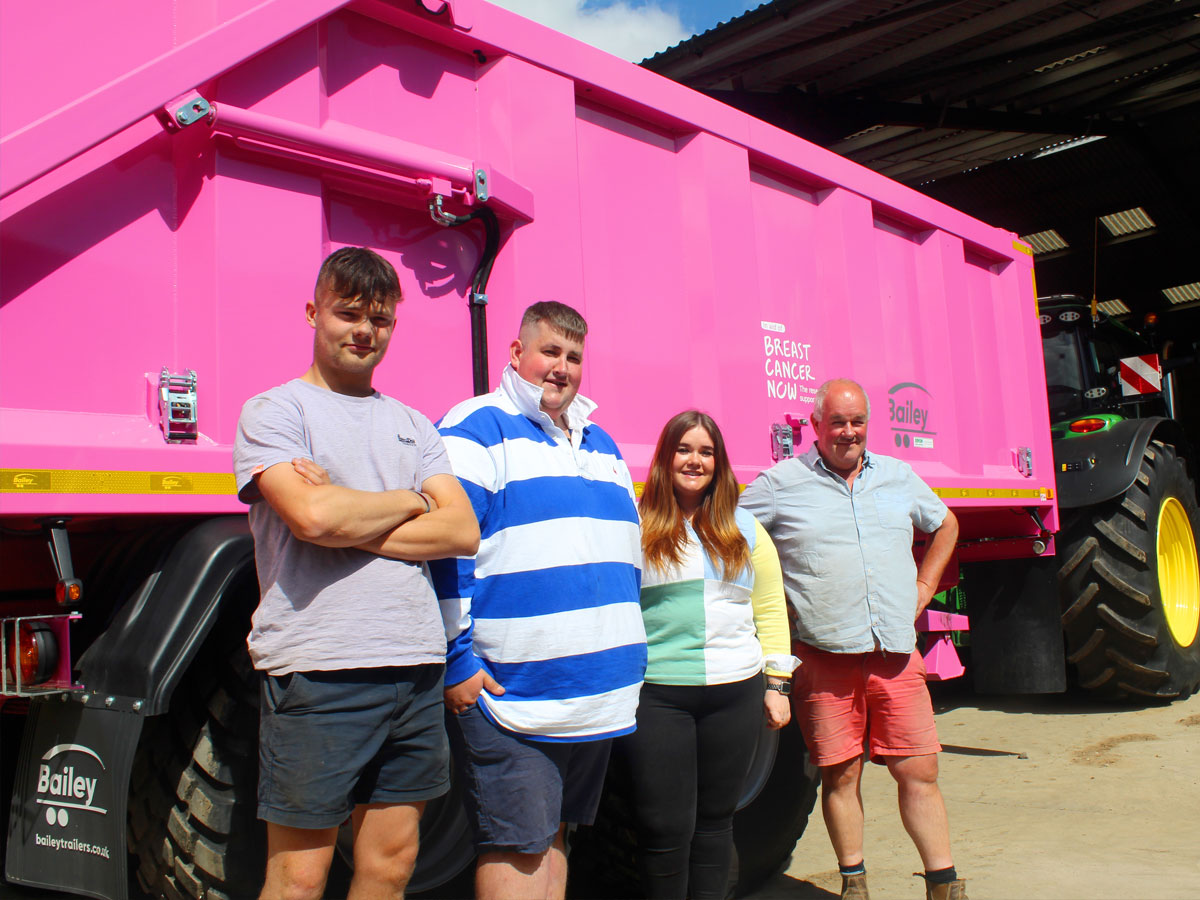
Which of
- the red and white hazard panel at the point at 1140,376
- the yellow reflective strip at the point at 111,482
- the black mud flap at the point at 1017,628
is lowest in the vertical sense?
the black mud flap at the point at 1017,628

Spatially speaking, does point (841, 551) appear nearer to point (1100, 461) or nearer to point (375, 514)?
point (375, 514)

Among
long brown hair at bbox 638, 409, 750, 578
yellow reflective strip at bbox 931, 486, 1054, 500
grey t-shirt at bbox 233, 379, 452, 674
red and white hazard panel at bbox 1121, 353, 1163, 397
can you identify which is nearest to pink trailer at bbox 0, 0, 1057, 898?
grey t-shirt at bbox 233, 379, 452, 674

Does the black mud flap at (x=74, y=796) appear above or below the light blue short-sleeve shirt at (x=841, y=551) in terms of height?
below

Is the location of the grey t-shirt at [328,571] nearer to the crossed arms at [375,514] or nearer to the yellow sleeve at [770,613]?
the crossed arms at [375,514]

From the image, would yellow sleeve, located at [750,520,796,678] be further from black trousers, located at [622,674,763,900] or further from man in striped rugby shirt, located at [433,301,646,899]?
man in striped rugby shirt, located at [433,301,646,899]

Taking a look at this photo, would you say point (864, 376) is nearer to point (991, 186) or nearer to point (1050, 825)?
point (1050, 825)

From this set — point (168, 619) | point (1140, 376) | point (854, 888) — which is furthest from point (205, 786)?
point (1140, 376)

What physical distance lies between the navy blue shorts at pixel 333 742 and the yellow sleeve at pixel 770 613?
117 centimetres

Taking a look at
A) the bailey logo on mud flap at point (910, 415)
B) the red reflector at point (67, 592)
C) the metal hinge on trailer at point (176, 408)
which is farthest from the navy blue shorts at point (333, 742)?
the bailey logo on mud flap at point (910, 415)

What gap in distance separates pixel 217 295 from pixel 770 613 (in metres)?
1.67

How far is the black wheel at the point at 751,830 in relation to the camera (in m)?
3.20

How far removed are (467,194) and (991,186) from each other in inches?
405

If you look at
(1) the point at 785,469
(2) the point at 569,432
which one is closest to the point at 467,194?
(2) the point at 569,432

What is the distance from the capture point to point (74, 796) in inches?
87.0
